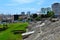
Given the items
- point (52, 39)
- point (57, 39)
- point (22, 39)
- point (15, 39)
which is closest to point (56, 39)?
point (57, 39)

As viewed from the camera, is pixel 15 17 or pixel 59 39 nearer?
pixel 59 39

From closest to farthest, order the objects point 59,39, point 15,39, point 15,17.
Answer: point 59,39 → point 15,39 → point 15,17

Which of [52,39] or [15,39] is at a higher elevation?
[52,39]

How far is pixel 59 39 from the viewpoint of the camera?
962cm

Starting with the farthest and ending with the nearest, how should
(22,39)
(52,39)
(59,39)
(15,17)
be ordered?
(15,17), (22,39), (52,39), (59,39)

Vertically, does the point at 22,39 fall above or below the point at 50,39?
below

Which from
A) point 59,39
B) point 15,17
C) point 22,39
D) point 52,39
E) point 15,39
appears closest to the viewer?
point 59,39

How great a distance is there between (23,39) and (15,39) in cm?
261

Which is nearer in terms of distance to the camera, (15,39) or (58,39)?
(58,39)

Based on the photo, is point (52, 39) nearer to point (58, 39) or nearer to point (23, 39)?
point (58, 39)

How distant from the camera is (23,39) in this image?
1822 cm

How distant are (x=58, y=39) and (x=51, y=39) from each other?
3.10 feet

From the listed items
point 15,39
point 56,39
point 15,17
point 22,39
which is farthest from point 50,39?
point 15,17

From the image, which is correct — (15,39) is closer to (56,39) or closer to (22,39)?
(22,39)
